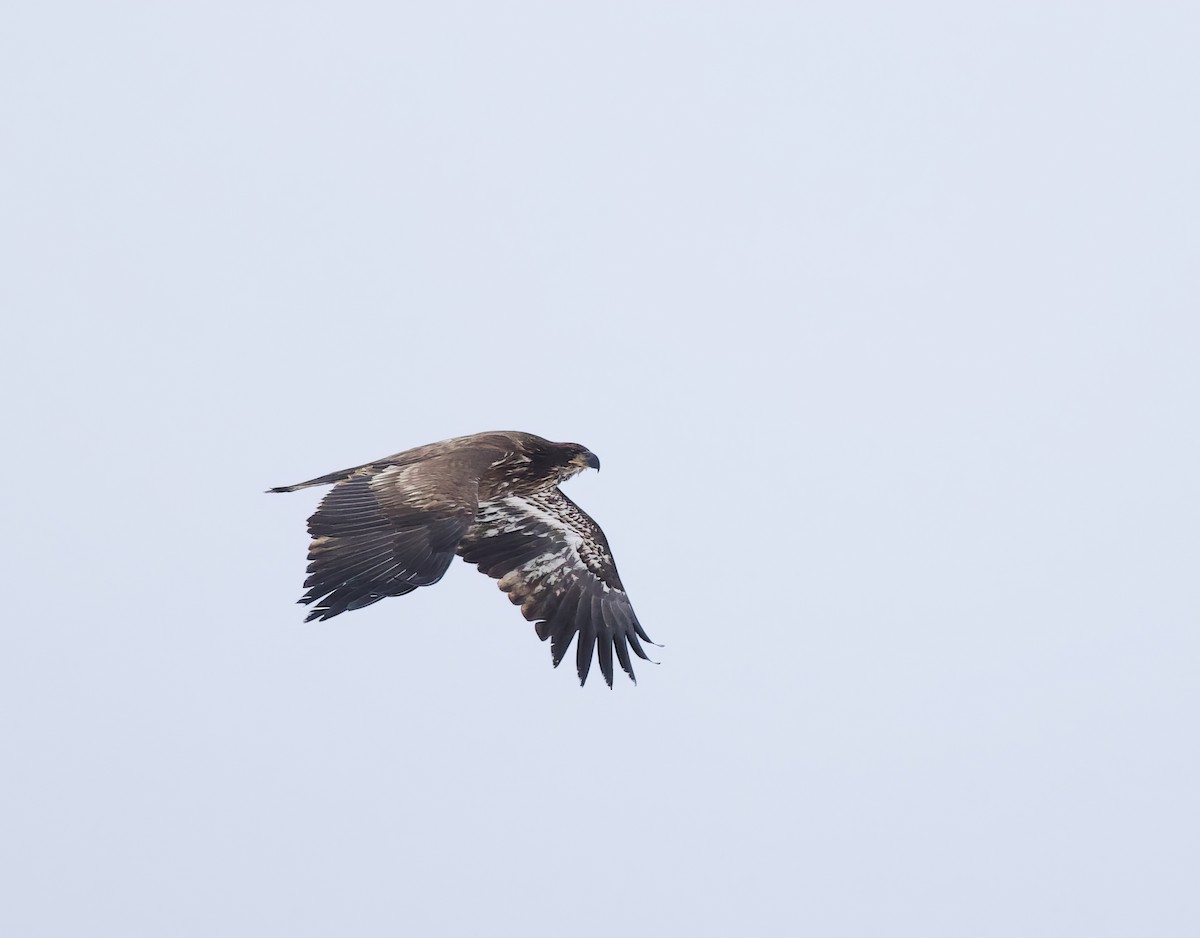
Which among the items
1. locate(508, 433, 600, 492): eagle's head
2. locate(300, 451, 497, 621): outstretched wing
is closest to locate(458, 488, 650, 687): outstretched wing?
locate(508, 433, 600, 492): eagle's head

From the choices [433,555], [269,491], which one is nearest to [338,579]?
[433,555]

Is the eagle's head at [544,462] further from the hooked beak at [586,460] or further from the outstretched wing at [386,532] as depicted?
the outstretched wing at [386,532]

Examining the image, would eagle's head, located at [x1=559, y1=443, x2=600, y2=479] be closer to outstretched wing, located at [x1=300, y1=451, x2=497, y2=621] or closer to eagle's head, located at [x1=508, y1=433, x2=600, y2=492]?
eagle's head, located at [x1=508, y1=433, x2=600, y2=492]

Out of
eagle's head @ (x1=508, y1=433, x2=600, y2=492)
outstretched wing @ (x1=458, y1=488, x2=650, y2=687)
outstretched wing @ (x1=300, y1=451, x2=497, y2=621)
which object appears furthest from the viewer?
outstretched wing @ (x1=458, y1=488, x2=650, y2=687)

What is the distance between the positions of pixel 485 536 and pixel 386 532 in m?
3.48

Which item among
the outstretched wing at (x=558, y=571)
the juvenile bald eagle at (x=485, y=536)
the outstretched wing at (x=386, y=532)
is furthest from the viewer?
the outstretched wing at (x=558, y=571)

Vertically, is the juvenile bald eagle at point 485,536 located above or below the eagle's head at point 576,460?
below

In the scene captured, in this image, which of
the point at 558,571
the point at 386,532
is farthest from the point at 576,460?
the point at 386,532

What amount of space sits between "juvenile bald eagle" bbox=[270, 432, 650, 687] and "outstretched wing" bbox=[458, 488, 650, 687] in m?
0.01

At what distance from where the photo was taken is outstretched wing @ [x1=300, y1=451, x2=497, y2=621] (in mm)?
14047

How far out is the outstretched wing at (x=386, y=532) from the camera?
1405cm

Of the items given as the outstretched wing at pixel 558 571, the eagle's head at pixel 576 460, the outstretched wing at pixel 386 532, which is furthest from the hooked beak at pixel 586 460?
the outstretched wing at pixel 386 532

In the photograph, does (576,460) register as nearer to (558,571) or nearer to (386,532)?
(558,571)

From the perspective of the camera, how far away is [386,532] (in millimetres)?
14547
